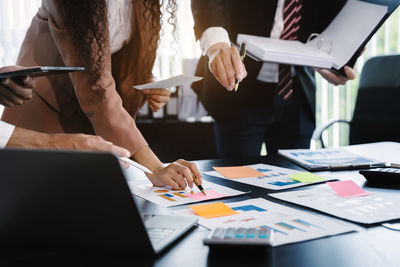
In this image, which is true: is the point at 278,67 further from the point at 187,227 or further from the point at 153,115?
the point at 153,115

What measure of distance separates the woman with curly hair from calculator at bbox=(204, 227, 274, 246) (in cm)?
58

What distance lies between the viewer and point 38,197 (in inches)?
16.4

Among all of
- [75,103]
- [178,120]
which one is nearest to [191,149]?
[178,120]

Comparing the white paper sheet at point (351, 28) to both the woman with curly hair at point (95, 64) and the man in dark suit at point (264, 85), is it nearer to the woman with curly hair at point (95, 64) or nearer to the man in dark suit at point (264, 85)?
the man in dark suit at point (264, 85)

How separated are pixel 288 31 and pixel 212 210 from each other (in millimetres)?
1154

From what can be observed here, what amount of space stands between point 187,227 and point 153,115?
226cm

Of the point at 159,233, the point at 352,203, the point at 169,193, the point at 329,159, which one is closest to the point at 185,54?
the point at 329,159

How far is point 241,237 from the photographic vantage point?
48 centimetres

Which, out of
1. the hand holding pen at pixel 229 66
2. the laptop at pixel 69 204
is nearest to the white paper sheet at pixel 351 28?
the hand holding pen at pixel 229 66

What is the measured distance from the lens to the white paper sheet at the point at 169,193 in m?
0.75

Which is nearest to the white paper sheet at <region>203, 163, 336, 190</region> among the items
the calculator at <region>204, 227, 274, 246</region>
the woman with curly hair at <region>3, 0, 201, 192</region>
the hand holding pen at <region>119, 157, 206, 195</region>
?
the hand holding pen at <region>119, 157, 206, 195</region>

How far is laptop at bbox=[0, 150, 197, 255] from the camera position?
38 cm

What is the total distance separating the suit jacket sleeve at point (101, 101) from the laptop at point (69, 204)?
2.30 ft

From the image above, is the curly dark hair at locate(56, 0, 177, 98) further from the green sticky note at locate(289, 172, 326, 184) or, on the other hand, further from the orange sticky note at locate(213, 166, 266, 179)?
the green sticky note at locate(289, 172, 326, 184)
